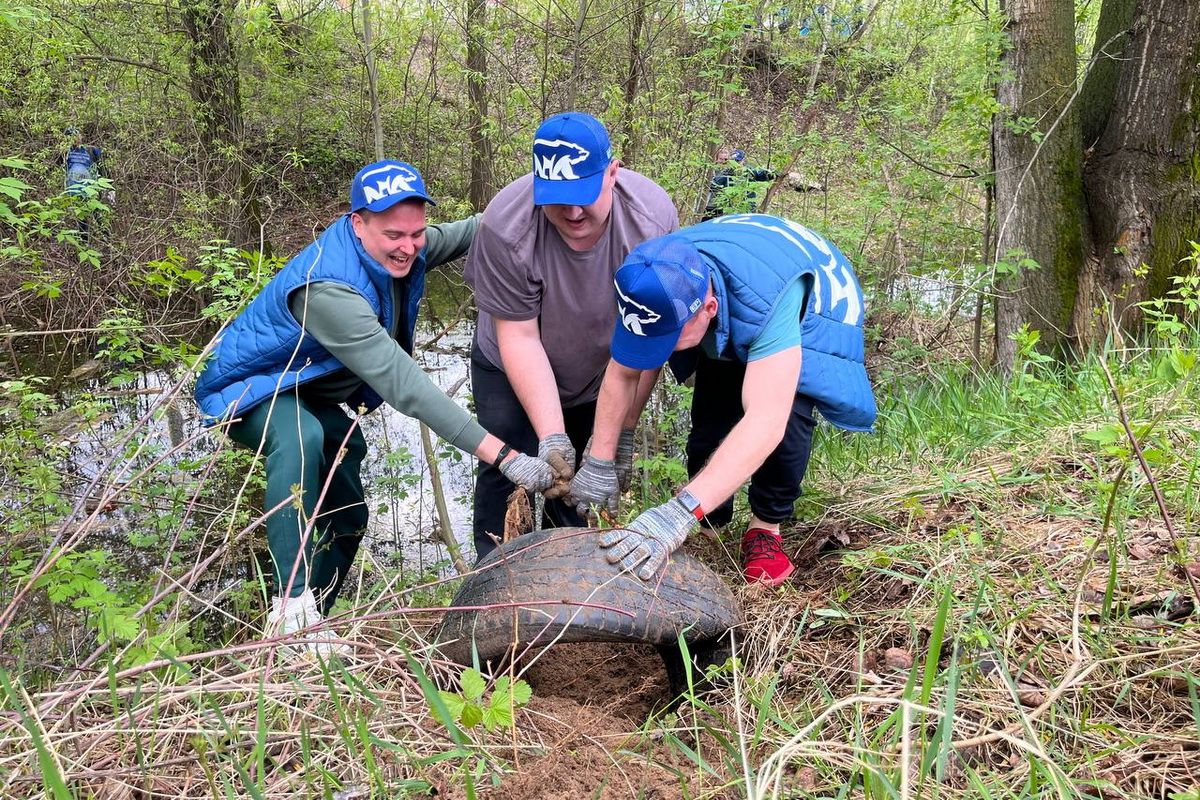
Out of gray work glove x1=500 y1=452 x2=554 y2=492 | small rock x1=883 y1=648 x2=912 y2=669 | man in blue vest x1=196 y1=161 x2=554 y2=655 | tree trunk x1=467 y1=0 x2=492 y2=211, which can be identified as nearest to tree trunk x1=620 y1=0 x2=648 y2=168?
tree trunk x1=467 y1=0 x2=492 y2=211

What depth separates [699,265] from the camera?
7.63 feet

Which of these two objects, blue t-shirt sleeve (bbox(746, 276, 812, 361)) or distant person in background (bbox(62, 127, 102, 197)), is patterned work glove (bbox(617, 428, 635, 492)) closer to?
blue t-shirt sleeve (bbox(746, 276, 812, 361))

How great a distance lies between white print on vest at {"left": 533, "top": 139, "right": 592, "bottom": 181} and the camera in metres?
2.66

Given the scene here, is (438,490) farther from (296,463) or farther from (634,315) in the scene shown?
(634,315)

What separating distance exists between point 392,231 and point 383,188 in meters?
0.16

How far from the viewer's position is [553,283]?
3.08 metres

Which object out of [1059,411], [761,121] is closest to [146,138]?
[761,121]

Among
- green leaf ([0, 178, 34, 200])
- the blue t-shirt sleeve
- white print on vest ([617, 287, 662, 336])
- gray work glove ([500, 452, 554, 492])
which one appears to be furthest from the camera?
gray work glove ([500, 452, 554, 492])

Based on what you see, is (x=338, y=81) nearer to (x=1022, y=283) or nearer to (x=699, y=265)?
(x=1022, y=283)

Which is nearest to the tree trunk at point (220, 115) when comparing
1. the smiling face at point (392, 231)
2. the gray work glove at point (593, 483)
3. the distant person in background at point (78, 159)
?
the distant person in background at point (78, 159)

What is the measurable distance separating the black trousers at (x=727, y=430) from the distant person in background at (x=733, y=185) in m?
1.92

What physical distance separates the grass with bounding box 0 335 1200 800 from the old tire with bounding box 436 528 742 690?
0.38ft

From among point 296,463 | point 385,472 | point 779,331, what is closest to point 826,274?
point 779,331

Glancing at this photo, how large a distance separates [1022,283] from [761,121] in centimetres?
287
